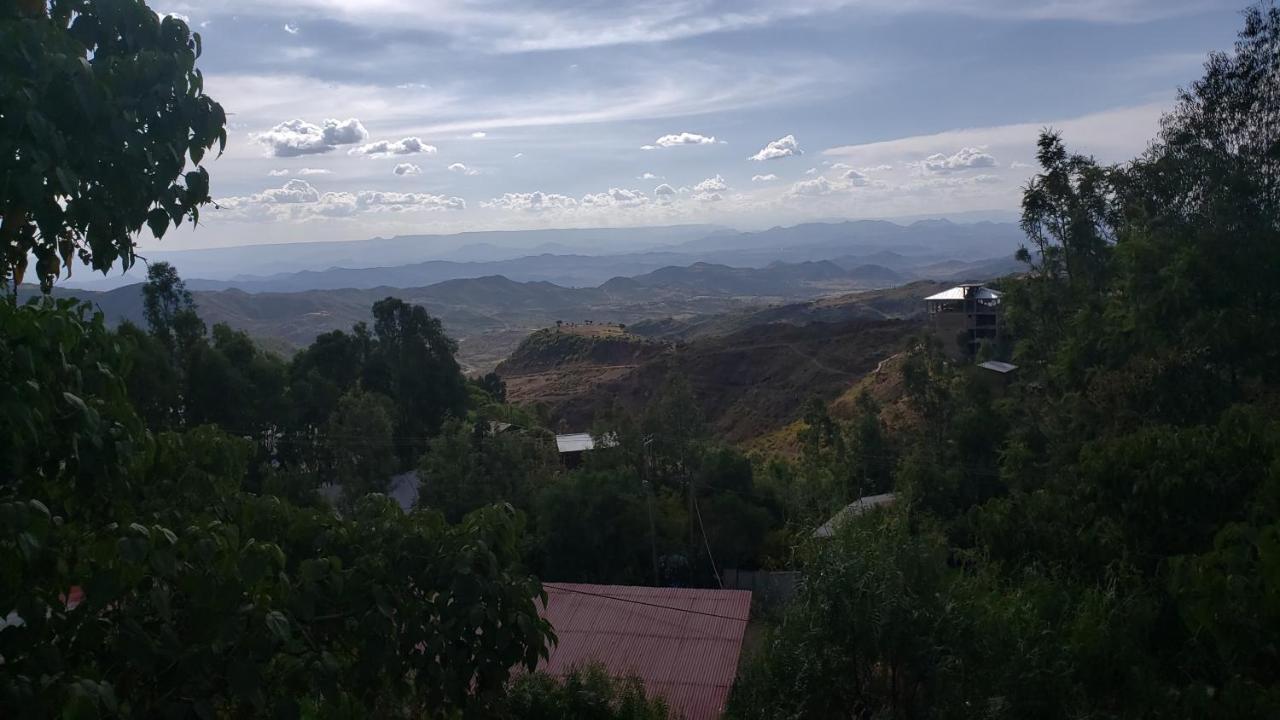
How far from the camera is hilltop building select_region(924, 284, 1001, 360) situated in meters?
38.9

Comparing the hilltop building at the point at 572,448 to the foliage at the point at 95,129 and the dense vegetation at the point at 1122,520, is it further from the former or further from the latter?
the foliage at the point at 95,129

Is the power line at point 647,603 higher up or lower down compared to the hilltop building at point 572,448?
higher up

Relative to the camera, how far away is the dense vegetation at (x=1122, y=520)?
242 inches

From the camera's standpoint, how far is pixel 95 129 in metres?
2.62

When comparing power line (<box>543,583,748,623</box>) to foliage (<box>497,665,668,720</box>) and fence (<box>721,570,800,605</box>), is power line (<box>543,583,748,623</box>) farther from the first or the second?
fence (<box>721,570,800,605</box>)

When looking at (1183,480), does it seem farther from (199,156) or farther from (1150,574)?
(199,156)

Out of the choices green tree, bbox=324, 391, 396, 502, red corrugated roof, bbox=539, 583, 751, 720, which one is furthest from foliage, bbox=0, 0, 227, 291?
green tree, bbox=324, 391, 396, 502

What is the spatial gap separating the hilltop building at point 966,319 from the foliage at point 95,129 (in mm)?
37519

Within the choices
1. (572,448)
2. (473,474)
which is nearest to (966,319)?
(572,448)

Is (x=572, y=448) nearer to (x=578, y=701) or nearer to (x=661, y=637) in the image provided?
(x=661, y=637)

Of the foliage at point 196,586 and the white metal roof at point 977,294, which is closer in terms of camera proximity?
the foliage at point 196,586

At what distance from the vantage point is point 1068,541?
9516mm

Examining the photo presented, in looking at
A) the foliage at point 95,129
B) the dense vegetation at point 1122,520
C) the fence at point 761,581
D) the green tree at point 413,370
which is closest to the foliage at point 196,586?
the foliage at point 95,129

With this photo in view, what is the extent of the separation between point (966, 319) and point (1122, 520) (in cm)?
3245
